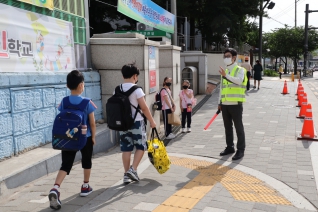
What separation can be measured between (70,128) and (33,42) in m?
2.49

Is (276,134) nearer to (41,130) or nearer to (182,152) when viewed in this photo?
(182,152)

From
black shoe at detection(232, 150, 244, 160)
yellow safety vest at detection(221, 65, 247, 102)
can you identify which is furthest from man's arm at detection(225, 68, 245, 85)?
black shoe at detection(232, 150, 244, 160)

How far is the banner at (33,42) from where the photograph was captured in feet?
16.6

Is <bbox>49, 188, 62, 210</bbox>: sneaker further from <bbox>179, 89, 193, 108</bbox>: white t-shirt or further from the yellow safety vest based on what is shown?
<bbox>179, 89, 193, 108</bbox>: white t-shirt

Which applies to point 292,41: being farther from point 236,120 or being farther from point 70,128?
point 70,128

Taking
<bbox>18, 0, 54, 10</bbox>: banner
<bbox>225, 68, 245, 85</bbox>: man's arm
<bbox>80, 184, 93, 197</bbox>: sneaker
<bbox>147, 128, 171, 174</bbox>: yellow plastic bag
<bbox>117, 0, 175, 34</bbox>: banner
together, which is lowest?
<bbox>80, 184, 93, 197</bbox>: sneaker

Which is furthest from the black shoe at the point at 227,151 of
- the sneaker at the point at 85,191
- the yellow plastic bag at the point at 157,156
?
the sneaker at the point at 85,191

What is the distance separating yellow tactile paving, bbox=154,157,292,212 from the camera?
4098mm

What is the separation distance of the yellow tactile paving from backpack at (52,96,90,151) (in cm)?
115

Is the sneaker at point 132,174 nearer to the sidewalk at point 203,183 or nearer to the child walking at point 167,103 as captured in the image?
the sidewalk at point 203,183

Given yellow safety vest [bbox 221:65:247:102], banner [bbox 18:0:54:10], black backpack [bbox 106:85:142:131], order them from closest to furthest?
1. black backpack [bbox 106:85:142:131]
2. banner [bbox 18:0:54:10]
3. yellow safety vest [bbox 221:65:247:102]

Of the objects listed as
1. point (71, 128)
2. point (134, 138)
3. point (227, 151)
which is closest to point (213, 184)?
point (134, 138)

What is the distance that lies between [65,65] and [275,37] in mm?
46361

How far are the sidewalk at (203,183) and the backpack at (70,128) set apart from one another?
72 cm
